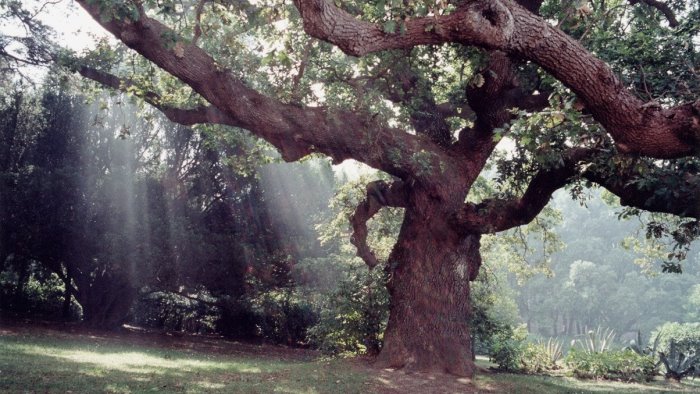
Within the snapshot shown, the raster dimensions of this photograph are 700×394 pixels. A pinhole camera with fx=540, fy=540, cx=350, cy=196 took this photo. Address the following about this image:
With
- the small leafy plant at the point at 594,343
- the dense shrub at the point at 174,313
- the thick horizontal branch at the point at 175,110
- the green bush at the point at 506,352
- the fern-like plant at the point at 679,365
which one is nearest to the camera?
the thick horizontal branch at the point at 175,110

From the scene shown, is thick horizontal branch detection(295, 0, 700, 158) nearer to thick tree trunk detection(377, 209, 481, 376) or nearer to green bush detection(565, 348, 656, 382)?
thick tree trunk detection(377, 209, 481, 376)

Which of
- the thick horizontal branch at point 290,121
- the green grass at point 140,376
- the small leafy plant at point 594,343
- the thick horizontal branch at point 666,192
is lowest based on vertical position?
the green grass at point 140,376

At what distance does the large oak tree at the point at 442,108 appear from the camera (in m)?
6.38

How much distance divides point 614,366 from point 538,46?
13044 millimetres

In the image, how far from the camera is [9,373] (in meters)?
8.17

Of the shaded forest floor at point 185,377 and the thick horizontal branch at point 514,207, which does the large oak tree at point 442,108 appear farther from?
the shaded forest floor at point 185,377

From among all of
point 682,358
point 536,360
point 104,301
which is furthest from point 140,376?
point 104,301

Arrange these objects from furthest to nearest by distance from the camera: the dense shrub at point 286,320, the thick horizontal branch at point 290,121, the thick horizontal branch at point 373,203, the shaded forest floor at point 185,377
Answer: the dense shrub at point 286,320
the thick horizontal branch at point 373,203
the thick horizontal branch at point 290,121
the shaded forest floor at point 185,377

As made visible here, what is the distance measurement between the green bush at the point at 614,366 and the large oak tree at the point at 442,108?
645cm

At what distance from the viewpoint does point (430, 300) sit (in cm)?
1118

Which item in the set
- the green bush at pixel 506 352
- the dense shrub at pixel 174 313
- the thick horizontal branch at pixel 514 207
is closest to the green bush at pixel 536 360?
the green bush at pixel 506 352

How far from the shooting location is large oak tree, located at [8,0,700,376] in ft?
20.9

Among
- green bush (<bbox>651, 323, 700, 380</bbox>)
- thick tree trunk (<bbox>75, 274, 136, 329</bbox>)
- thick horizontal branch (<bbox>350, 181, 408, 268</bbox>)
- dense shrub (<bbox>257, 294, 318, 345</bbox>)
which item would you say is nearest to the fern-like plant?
green bush (<bbox>651, 323, 700, 380</bbox>)

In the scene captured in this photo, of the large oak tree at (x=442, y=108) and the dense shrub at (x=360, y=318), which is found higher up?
the large oak tree at (x=442, y=108)
